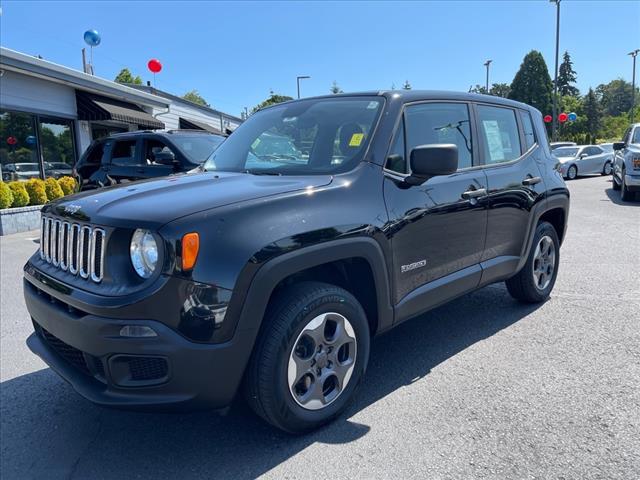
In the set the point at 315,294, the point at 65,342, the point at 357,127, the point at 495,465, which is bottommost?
the point at 495,465

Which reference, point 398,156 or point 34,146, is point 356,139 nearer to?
point 398,156

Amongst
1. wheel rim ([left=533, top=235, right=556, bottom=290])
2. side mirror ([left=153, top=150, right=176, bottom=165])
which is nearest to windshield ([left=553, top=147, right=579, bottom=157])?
wheel rim ([left=533, top=235, right=556, bottom=290])

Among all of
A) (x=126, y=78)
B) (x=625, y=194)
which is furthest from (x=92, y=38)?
(x=126, y=78)

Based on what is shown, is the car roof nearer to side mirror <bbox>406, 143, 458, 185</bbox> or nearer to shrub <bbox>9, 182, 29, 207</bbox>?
side mirror <bbox>406, 143, 458, 185</bbox>

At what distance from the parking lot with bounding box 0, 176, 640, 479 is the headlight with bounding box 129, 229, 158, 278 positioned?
40.1 inches

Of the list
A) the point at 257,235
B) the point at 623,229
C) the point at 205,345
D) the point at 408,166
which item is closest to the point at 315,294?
the point at 257,235

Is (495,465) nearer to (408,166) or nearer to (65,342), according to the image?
(408,166)

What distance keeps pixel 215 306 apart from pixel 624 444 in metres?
2.14

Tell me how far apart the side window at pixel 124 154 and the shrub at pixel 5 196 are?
340cm

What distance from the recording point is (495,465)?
234 cm

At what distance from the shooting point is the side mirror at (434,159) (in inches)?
111

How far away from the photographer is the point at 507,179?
3910mm

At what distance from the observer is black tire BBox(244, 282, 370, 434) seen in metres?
2.32

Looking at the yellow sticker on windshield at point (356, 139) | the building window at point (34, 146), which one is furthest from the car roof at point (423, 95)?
the building window at point (34, 146)
